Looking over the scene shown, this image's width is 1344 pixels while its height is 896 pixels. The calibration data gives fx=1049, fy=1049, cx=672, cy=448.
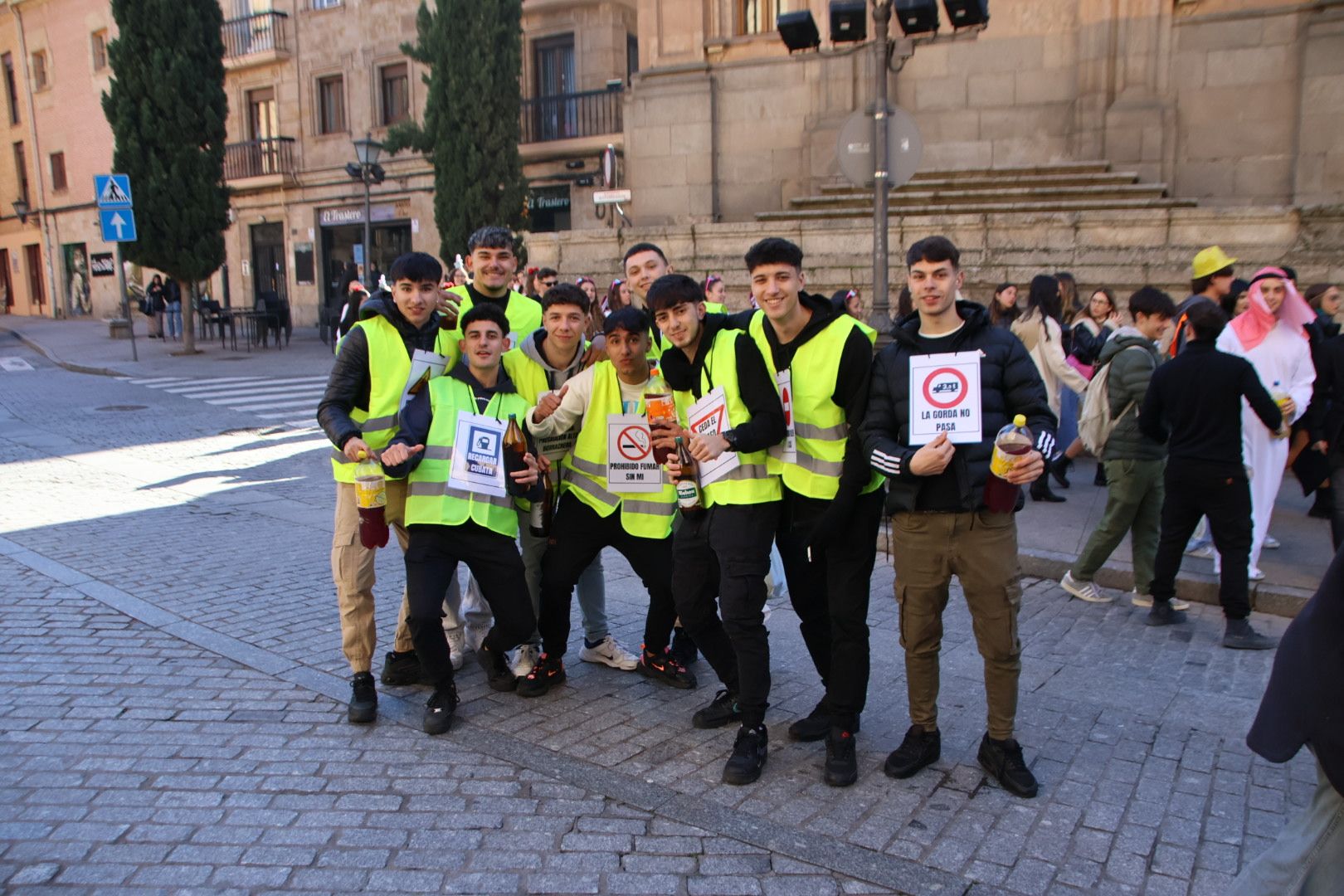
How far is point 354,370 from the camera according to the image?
15.4 ft

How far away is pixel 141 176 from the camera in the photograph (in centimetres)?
2431

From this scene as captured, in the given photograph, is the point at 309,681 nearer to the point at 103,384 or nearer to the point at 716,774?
the point at 716,774

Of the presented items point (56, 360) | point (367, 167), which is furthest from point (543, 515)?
point (56, 360)

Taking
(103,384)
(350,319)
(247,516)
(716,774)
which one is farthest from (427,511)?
(103,384)

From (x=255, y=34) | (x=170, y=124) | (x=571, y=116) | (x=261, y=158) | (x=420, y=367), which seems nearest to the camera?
(x=420, y=367)

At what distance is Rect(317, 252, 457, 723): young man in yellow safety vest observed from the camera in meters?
4.68

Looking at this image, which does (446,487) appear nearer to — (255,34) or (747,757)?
(747,757)

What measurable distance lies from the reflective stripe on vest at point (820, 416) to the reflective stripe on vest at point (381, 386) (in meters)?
1.66

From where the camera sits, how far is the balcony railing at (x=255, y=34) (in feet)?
106

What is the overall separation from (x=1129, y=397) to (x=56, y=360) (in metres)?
24.5

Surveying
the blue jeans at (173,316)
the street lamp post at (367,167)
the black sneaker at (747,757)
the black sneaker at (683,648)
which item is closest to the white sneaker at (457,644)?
the black sneaker at (683,648)

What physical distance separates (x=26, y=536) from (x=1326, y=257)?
1280 centimetres

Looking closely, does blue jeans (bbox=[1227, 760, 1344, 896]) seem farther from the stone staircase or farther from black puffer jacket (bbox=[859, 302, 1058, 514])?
the stone staircase

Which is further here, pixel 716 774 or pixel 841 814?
pixel 716 774
